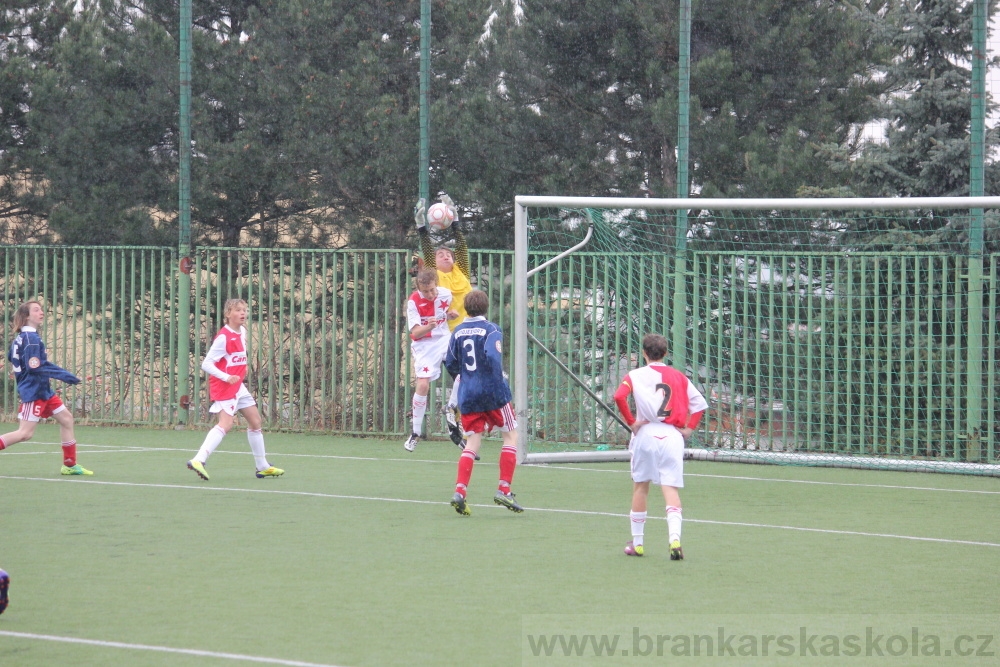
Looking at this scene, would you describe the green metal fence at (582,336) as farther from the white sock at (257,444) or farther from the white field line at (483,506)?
the white field line at (483,506)

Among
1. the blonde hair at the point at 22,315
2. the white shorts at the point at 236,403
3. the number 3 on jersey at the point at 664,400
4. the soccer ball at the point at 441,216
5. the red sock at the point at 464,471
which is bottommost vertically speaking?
the red sock at the point at 464,471

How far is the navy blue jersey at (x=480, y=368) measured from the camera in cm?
1019

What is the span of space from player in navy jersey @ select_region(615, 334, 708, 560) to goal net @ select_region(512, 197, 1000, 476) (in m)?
4.84

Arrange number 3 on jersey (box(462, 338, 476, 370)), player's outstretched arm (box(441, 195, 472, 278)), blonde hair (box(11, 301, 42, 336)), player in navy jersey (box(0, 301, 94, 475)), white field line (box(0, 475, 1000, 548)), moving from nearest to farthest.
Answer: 1. white field line (box(0, 475, 1000, 548))
2. number 3 on jersey (box(462, 338, 476, 370))
3. blonde hair (box(11, 301, 42, 336))
4. player in navy jersey (box(0, 301, 94, 475))
5. player's outstretched arm (box(441, 195, 472, 278))

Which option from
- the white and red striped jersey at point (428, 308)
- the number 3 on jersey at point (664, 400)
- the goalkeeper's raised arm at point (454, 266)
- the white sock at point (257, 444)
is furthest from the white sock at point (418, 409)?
the number 3 on jersey at point (664, 400)

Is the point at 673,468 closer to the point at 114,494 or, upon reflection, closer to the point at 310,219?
the point at 114,494

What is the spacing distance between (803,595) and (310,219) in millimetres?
14005

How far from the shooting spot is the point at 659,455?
8.47 m

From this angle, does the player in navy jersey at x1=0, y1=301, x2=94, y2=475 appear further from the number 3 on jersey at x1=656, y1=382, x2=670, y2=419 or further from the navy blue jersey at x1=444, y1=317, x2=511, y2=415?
the number 3 on jersey at x1=656, y1=382, x2=670, y2=419

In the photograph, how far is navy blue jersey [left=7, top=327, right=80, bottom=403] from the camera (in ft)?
39.0

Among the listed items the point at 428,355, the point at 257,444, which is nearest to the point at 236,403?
the point at 257,444

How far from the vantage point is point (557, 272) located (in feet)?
51.5

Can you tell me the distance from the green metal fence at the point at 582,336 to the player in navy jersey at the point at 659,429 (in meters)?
6.40

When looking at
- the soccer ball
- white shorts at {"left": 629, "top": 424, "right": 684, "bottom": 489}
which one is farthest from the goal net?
white shorts at {"left": 629, "top": 424, "right": 684, "bottom": 489}
